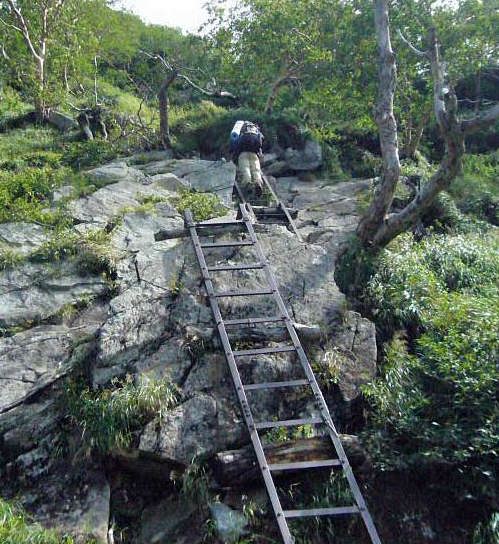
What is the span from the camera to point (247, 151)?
46.2 feet

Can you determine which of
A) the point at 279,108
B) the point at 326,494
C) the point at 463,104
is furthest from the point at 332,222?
the point at 463,104

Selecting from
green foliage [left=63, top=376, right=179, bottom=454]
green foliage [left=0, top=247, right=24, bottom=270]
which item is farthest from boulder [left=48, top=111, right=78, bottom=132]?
green foliage [left=63, top=376, right=179, bottom=454]

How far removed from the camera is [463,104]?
20594 millimetres

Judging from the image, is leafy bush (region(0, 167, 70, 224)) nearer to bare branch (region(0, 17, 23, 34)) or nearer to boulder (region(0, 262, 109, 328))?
boulder (region(0, 262, 109, 328))

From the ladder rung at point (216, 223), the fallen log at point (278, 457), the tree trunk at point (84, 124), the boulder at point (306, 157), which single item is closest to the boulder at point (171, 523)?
the fallen log at point (278, 457)

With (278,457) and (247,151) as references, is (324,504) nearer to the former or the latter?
(278,457)

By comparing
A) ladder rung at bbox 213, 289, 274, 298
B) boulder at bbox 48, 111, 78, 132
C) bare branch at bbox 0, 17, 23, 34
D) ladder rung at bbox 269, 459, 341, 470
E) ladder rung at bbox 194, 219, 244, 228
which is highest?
bare branch at bbox 0, 17, 23, 34

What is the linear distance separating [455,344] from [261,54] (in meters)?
13.4

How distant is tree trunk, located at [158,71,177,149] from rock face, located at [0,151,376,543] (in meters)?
6.45

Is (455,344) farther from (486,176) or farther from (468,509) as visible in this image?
(486,176)

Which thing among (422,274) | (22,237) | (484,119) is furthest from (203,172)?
(484,119)

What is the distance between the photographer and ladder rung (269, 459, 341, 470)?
5.91 m

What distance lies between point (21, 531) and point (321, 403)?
10.8ft

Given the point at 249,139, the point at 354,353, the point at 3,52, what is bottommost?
the point at 354,353
